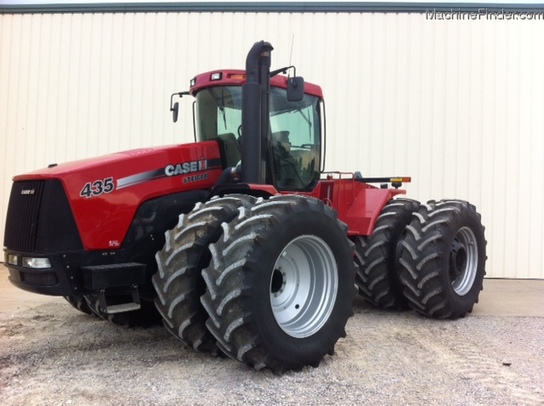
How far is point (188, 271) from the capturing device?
3336 millimetres

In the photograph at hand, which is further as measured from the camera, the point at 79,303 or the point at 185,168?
the point at 79,303

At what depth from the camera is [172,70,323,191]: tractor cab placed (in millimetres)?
4535

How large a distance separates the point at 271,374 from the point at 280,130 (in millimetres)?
2372

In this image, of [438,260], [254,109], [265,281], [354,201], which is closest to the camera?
[265,281]

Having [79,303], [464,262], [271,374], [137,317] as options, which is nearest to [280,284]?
[271,374]

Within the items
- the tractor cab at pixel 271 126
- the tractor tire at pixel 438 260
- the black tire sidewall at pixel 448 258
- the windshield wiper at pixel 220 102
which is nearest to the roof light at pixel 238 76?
the tractor cab at pixel 271 126

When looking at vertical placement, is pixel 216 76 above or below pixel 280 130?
above

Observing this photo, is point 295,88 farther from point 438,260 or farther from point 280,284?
point 438,260

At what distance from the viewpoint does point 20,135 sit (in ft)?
31.4

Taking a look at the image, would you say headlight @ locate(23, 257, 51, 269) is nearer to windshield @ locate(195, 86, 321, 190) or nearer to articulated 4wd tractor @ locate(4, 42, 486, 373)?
articulated 4wd tractor @ locate(4, 42, 486, 373)

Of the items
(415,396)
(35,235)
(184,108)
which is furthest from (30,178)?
(184,108)

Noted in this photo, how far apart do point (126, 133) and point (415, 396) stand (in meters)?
7.75

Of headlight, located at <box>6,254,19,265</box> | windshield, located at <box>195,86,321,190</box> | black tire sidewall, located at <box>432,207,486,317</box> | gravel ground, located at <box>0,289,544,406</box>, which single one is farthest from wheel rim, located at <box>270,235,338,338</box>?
headlight, located at <box>6,254,19,265</box>

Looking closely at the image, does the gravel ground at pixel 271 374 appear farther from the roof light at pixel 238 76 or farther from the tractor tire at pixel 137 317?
→ the roof light at pixel 238 76
